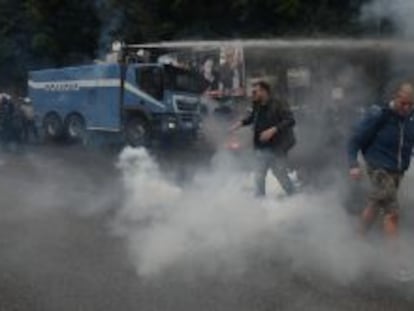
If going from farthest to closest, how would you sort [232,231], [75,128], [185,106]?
[75,128], [185,106], [232,231]

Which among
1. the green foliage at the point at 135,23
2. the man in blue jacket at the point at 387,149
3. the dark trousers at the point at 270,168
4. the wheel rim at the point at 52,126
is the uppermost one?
the green foliage at the point at 135,23

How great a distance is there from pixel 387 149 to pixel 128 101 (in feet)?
50.5

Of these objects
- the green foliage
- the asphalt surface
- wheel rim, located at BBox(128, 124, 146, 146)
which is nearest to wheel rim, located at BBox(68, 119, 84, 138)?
wheel rim, located at BBox(128, 124, 146, 146)

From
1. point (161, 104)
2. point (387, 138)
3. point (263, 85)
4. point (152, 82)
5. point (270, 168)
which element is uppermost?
point (263, 85)

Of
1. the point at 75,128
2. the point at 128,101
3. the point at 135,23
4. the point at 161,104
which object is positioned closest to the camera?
the point at 161,104

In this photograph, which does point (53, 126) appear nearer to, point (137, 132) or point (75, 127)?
point (75, 127)

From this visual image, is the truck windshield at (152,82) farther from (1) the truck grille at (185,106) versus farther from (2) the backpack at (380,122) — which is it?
(2) the backpack at (380,122)

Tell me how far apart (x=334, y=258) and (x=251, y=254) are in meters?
0.74

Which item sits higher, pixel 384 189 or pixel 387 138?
pixel 387 138

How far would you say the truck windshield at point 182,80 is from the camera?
23031 millimetres

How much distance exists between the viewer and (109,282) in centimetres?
744

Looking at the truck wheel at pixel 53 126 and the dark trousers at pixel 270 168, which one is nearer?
the dark trousers at pixel 270 168

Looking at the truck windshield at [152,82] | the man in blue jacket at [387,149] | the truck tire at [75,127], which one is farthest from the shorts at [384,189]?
the truck tire at [75,127]

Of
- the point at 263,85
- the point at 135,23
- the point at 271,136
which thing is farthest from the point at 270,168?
the point at 135,23
